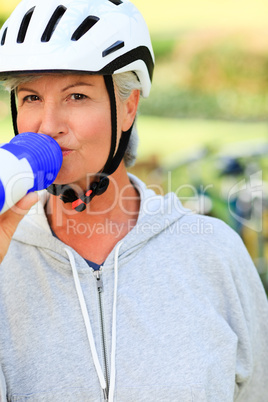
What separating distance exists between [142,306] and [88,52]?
1050 mm

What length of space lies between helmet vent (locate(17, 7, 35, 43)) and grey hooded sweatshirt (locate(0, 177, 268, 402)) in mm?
719

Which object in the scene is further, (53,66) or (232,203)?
(232,203)

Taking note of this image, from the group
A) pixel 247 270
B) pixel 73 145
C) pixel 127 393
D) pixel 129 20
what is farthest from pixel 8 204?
pixel 247 270

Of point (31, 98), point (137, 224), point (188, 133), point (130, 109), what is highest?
point (31, 98)

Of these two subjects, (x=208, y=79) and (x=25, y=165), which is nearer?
(x=25, y=165)

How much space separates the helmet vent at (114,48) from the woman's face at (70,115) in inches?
3.9

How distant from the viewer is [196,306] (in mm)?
2400

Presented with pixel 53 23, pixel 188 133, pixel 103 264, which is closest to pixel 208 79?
pixel 188 133

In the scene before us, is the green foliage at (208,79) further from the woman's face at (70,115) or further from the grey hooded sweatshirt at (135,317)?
the woman's face at (70,115)

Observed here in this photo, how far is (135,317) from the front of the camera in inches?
91.4

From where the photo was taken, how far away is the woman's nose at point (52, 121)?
6.98ft

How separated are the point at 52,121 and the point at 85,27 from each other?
0.44 meters

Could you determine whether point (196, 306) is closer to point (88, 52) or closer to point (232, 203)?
point (88, 52)

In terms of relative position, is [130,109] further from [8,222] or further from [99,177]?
[8,222]
